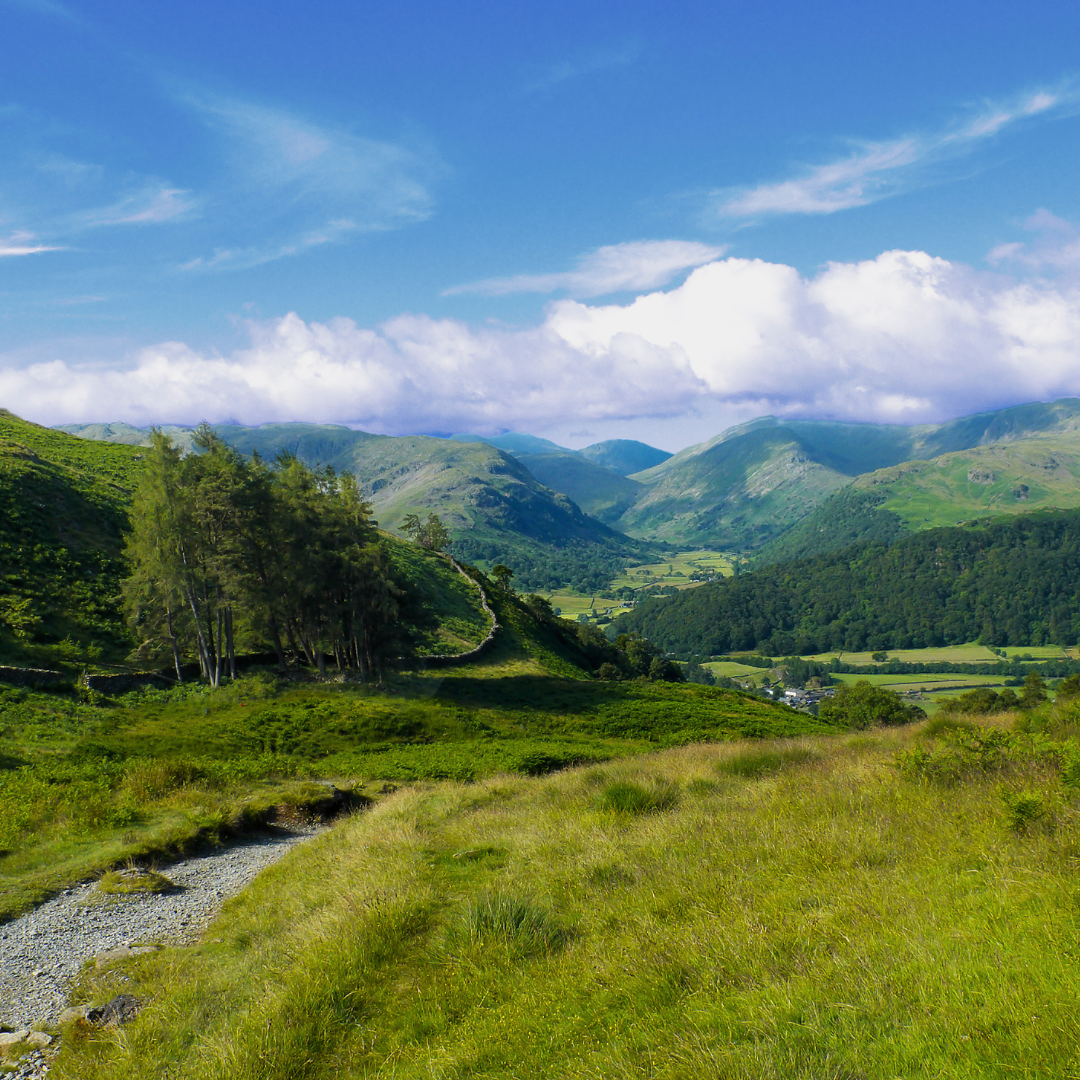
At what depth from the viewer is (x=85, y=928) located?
9586 mm

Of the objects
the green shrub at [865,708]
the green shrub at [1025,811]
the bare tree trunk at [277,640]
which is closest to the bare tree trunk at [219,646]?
the bare tree trunk at [277,640]

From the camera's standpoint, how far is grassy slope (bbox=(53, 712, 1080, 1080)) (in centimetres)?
464

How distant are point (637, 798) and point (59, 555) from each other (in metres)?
41.8

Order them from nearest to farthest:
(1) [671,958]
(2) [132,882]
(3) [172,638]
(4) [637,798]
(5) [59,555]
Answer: (1) [671,958]
(2) [132,882]
(4) [637,798]
(3) [172,638]
(5) [59,555]

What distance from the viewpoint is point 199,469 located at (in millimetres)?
36219

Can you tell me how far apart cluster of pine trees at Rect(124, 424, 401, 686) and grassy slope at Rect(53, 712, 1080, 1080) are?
28.0 meters

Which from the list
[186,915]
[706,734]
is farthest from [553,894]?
[706,734]

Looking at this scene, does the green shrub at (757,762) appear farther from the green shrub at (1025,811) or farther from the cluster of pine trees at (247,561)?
the cluster of pine trees at (247,561)

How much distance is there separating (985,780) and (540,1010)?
25.8 ft

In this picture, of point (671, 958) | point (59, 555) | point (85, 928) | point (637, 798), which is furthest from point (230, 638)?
point (671, 958)

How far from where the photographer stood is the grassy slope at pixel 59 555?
3300 cm

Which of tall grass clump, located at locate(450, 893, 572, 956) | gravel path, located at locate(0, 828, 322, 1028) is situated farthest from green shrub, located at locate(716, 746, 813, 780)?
gravel path, located at locate(0, 828, 322, 1028)

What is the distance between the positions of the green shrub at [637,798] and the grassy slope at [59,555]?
96.4 feet

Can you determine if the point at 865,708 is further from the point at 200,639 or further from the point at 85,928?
the point at 85,928
